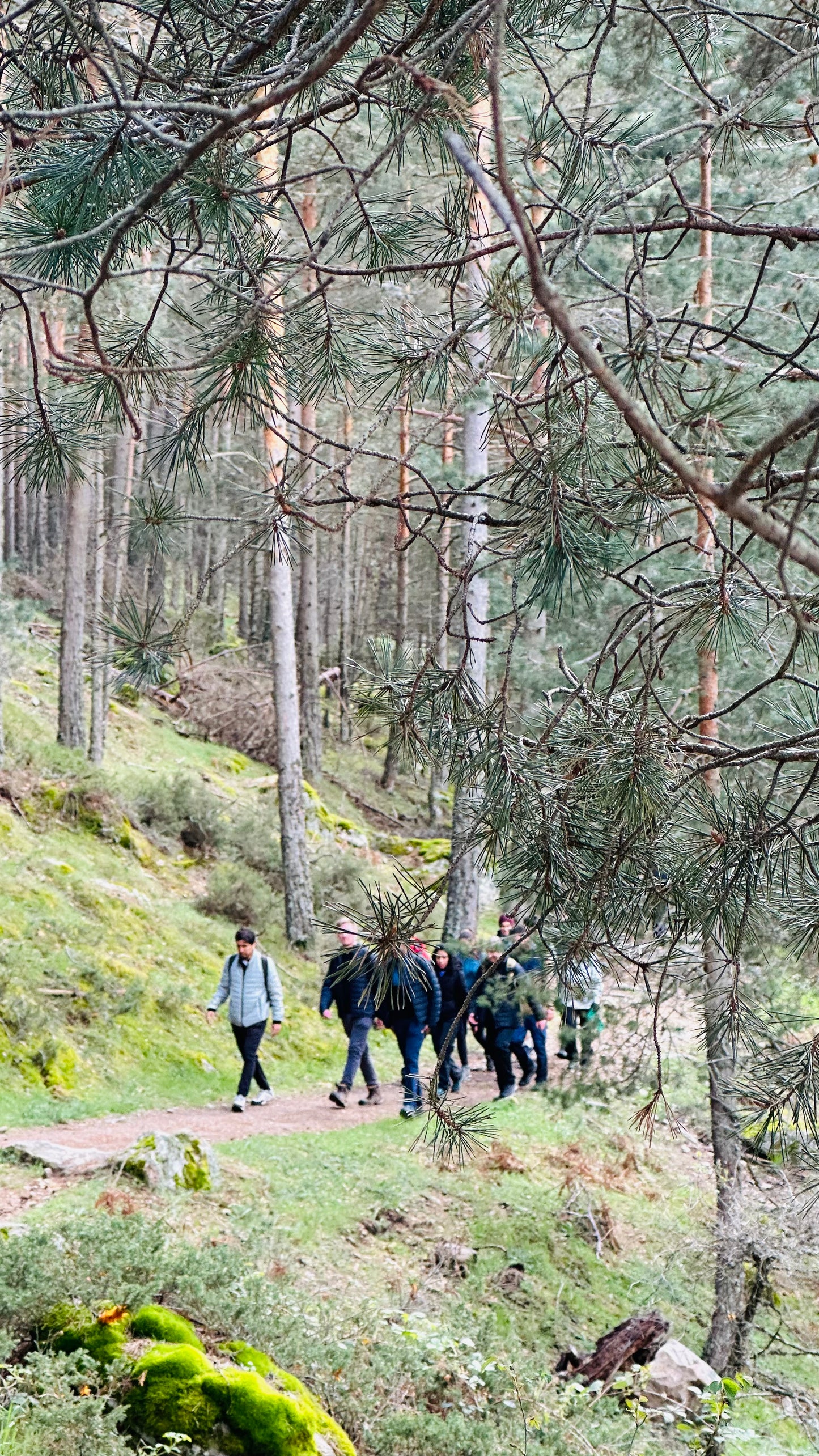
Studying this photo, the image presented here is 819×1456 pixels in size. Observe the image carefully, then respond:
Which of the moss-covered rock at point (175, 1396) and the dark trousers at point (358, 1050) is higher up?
the moss-covered rock at point (175, 1396)

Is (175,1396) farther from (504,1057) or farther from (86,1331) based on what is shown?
(504,1057)

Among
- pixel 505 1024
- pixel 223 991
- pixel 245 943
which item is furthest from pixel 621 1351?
pixel 223 991

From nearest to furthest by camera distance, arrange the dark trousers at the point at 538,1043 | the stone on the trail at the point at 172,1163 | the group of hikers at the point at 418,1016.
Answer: the stone on the trail at the point at 172,1163 < the group of hikers at the point at 418,1016 < the dark trousers at the point at 538,1043

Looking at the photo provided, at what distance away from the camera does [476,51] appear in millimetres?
2641

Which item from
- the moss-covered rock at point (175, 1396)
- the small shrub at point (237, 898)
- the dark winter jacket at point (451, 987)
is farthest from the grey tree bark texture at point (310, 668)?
the moss-covered rock at point (175, 1396)

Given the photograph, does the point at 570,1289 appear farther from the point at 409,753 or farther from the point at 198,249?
the point at 198,249

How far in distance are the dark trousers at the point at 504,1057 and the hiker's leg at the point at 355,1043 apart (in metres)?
1.18

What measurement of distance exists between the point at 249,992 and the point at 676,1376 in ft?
15.2

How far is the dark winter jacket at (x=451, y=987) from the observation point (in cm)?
1066

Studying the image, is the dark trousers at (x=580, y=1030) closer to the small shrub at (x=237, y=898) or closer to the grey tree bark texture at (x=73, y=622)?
the small shrub at (x=237, y=898)

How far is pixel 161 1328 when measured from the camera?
180 inches

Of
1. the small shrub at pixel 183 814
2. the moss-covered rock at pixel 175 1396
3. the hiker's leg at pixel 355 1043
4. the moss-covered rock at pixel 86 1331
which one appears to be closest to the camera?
the moss-covered rock at pixel 175 1396

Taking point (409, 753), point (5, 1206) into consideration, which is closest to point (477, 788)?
point (409, 753)

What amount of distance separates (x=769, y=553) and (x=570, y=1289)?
563 cm
